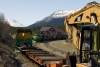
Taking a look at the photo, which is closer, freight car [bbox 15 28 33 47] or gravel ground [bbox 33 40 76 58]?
freight car [bbox 15 28 33 47]

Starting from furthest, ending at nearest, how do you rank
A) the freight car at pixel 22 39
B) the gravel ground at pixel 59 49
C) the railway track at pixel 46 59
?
the gravel ground at pixel 59 49 < the freight car at pixel 22 39 < the railway track at pixel 46 59

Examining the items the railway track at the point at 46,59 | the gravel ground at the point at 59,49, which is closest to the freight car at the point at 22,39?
the gravel ground at the point at 59,49

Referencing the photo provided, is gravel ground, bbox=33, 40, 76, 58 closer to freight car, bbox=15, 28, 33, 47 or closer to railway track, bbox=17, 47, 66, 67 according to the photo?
freight car, bbox=15, 28, 33, 47

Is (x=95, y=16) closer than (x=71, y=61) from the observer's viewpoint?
Yes

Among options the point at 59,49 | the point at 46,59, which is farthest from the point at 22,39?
the point at 46,59

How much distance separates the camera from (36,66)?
66.7 ft

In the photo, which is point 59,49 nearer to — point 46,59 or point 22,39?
point 22,39

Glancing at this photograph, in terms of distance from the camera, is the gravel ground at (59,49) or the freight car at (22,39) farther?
the gravel ground at (59,49)

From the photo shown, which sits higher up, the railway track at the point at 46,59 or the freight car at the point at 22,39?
the freight car at the point at 22,39

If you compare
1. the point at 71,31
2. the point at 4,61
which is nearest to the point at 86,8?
the point at 71,31

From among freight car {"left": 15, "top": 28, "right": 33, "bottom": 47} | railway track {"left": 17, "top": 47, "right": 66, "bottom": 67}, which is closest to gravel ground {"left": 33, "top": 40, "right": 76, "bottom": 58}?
freight car {"left": 15, "top": 28, "right": 33, "bottom": 47}

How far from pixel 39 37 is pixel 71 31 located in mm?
45460

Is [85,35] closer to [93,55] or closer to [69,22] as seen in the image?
[93,55]

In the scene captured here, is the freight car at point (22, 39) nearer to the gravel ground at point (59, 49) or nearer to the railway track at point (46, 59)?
the gravel ground at point (59, 49)
